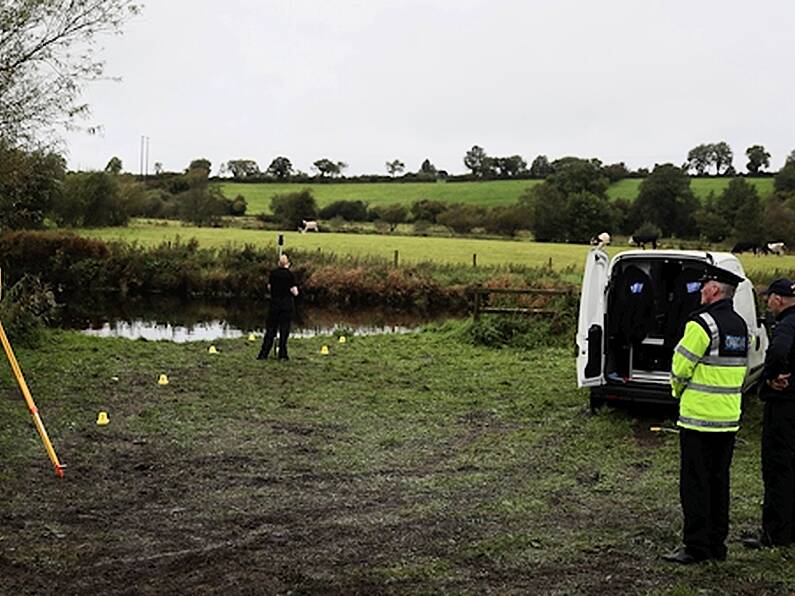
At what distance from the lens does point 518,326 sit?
19.9 m

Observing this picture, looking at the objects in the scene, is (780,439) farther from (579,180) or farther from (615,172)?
(615,172)

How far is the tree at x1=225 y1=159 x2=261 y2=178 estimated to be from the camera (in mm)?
91812

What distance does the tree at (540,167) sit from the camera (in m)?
87.9

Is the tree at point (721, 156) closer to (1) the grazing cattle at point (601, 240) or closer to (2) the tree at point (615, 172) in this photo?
(2) the tree at point (615, 172)

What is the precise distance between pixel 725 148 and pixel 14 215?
7369cm

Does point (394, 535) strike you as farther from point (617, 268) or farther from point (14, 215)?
point (14, 215)

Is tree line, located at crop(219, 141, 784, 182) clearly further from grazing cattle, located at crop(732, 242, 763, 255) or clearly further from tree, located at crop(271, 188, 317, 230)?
grazing cattle, located at crop(732, 242, 763, 255)

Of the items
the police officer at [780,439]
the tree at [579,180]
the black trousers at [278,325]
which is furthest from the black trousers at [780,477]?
the tree at [579,180]

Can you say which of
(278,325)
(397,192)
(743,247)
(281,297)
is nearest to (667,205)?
(397,192)

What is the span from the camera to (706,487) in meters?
6.18

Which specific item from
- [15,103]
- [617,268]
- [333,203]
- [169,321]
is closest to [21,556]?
[617,268]

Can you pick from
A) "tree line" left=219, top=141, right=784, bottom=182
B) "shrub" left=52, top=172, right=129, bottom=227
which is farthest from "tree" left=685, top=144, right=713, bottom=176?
"shrub" left=52, top=172, right=129, bottom=227

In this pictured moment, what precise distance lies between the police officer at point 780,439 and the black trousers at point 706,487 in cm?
46

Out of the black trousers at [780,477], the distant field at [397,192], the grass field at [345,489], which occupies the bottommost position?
the grass field at [345,489]
